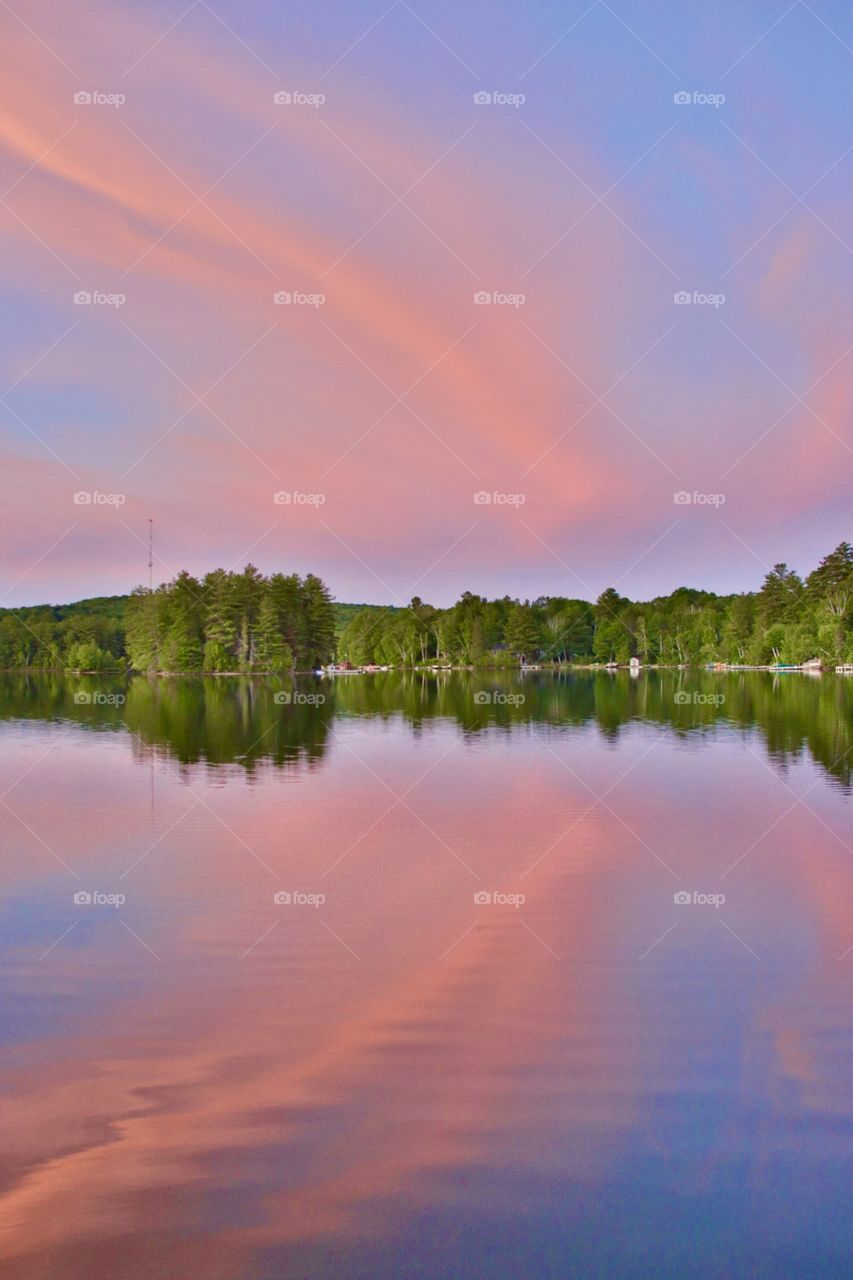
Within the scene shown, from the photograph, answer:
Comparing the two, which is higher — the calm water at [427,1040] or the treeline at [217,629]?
the treeline at [217,629]

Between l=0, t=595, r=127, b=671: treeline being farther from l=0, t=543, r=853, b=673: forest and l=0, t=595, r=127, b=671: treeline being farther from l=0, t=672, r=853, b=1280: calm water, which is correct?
l=0, t=672, r=853, b=1280: calm water

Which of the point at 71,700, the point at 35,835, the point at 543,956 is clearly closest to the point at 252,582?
the point at 71,700

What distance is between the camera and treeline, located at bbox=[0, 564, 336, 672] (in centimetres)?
13700

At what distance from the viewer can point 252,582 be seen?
142 meters

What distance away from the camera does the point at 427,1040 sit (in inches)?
408

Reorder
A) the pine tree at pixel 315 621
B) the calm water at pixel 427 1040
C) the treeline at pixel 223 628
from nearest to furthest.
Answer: the calm water at pixel 427 1040 < the treeline at pixel 223 628 < the pine tree at pixel 315 621

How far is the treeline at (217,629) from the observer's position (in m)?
137

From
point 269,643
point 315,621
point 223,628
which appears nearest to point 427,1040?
point 269,643

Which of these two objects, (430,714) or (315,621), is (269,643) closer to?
(315,621)

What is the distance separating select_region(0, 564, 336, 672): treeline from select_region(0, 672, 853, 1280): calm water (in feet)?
371

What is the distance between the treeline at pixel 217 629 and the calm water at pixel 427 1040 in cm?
11301

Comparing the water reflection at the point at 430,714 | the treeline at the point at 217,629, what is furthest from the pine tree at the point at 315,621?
the water reflection at the point at 430,714

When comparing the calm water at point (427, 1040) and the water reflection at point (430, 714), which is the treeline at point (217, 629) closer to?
the water reflection at point (430, 714)

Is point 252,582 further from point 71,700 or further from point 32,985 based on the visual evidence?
point 32,985
